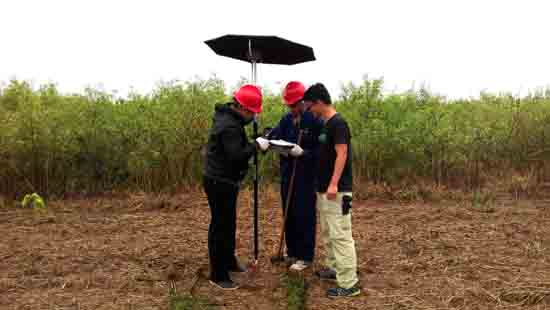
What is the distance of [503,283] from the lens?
462 centimetres

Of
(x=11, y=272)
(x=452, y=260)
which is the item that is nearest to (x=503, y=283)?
(x=452, y=260)

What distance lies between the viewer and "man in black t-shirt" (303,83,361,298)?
157 inches

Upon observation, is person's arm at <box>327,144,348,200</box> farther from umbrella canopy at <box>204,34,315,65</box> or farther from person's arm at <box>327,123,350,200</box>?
umbrella canopy at <box>204,34,315,65</box>

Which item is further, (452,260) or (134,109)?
(134,109)

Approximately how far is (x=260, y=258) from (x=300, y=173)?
4.10ft

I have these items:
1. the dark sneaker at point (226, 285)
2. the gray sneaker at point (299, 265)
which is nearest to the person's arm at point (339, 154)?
the gray sneaker at point (299, 265)

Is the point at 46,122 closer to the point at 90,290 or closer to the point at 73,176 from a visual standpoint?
the point at 73,176

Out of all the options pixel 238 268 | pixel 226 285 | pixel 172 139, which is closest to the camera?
pixel 226 285

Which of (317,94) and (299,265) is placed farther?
(299,265)

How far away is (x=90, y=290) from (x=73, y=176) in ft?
17.5

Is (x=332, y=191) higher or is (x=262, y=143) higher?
(x=262, y=143)

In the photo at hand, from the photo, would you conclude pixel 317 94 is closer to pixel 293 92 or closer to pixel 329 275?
pixel 293 92

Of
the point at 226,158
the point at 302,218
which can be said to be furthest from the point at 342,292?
the point at 226,158

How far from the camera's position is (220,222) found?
4402 mm
